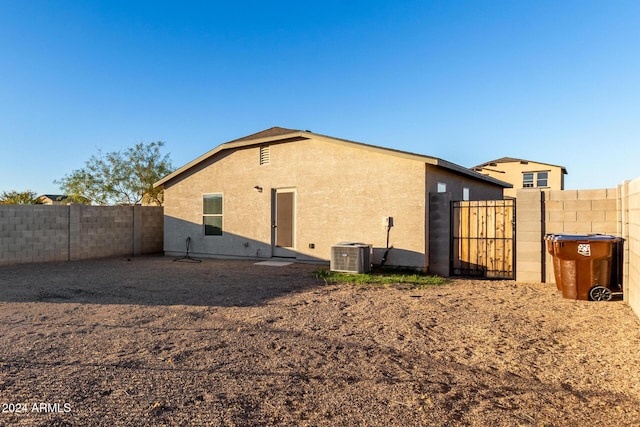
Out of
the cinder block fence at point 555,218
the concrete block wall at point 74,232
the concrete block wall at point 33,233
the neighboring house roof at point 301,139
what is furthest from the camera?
the concrete block wall at point 74,232

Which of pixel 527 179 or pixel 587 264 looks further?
pixel 527 179

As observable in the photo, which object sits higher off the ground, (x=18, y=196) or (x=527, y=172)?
(x=527, y=172)

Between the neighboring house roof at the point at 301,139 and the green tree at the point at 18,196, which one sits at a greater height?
the neighboring house roof at the point at 301,139

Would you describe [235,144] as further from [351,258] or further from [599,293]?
[599,293]

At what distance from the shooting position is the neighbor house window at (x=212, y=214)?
13.2 meters

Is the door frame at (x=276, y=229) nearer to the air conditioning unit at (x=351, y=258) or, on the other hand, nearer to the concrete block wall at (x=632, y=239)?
the air conditioning unit at (x=351, y=258)

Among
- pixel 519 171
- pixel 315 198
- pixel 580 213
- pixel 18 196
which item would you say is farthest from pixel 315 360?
pixel 18 196

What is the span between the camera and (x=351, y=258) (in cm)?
938

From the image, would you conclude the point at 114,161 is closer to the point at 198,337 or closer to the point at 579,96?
the point at 198,337

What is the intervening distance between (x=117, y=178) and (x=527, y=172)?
2912 cm

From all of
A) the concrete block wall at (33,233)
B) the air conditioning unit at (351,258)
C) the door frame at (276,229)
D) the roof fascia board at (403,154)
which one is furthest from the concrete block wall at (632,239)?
the concrete block wall at (33,233)

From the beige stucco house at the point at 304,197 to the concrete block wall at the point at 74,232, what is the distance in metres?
1.35

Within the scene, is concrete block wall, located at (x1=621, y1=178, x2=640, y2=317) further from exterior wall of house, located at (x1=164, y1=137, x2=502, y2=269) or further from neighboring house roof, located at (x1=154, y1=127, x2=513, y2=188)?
exterior wall of house, located at (x1=164, y1=137, x2=502, y2=269)

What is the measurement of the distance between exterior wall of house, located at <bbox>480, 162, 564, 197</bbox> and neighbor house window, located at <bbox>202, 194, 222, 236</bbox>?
21935mm
